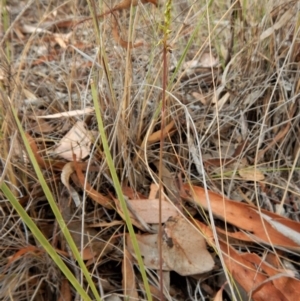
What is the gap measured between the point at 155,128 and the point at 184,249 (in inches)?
10.4

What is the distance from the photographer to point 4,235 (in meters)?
0.83

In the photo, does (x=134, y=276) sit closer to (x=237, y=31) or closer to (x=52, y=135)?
(x=52, y=135)

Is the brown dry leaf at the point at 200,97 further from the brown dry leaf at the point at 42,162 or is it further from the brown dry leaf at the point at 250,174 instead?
the brown dry leaf at the point at 42,162

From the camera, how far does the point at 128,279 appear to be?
2.70 ft

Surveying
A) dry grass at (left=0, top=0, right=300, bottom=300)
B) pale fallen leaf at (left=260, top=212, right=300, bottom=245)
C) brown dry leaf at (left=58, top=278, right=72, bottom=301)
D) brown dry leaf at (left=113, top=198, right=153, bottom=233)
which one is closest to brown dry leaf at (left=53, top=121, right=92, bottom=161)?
dry grass at (left=0, top=0, right=300, bottom=300)

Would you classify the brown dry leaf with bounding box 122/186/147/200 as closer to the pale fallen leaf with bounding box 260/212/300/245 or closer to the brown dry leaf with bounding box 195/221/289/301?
the brown dry leaf with bounding box 195/221/289/301

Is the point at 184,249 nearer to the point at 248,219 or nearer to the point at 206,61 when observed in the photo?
the point at 248,219

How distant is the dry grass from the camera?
84 centimetres

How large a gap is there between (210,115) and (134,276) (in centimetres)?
Result: 38

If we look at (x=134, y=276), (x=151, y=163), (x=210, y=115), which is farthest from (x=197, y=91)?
(x=134, y=276)

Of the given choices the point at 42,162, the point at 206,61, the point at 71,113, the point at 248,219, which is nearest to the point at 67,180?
the point at 42,162

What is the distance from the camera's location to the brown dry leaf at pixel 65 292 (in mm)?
812

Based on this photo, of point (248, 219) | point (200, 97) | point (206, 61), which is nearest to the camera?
point (248, 219)

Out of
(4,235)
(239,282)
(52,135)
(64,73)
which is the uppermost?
(64,73)
